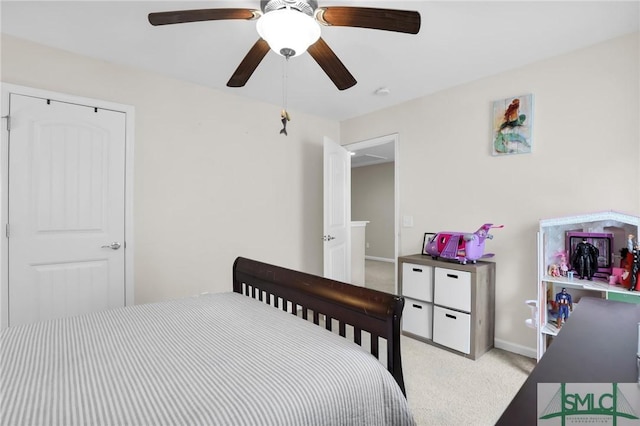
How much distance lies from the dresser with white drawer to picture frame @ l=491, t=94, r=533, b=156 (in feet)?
3.24

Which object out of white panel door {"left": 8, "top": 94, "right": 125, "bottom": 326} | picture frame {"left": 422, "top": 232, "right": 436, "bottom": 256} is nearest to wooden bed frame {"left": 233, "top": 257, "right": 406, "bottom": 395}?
white panel door {"left": 8, "top": 94, "right": 125, "bottom": 326}

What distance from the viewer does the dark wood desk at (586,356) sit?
23.3 inches

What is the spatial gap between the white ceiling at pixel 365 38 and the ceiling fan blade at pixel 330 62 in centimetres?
31

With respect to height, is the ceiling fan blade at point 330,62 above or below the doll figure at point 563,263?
above

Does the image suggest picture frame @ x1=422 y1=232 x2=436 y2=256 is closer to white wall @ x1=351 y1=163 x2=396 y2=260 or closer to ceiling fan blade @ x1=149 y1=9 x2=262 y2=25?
ceiling fan blade @ x1=149 y1=9 x2=262 y2=25

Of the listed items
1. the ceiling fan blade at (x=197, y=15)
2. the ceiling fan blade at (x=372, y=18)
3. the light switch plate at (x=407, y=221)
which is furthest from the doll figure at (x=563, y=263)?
the ceiling fan blade at (x=197, y=15)

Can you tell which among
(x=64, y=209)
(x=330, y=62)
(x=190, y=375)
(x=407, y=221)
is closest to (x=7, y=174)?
(x=64, y=209)

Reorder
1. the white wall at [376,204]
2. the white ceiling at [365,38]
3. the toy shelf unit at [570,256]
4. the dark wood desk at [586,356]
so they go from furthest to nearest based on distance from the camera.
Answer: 1. the white wall at [376,204]
2. the toy shelf unit at [570,256]
3. the white ceiling at [365,38]
4. the dark wood desk at [586,356]

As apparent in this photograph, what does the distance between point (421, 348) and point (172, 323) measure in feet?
6.88

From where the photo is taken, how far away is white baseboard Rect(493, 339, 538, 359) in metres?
2.40

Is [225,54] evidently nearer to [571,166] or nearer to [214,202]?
[214,202]

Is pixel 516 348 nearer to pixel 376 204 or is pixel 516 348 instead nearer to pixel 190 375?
pixel 190 375

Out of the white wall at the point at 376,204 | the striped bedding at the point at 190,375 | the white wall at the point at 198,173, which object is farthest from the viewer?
the white wall at the point at 376,204

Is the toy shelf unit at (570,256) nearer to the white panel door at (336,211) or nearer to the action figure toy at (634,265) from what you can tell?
the action figure toy at (634,265)
